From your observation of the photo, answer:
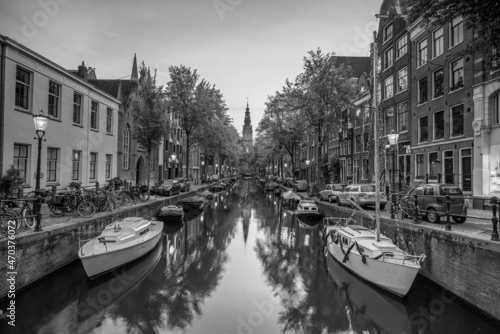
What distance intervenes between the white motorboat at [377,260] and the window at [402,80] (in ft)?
66.4

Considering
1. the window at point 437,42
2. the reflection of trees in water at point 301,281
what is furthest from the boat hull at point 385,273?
the window at point 437,42

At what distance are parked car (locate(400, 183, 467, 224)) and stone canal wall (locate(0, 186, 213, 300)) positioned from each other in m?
13.5

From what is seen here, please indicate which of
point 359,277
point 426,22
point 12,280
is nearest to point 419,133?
point 426,22

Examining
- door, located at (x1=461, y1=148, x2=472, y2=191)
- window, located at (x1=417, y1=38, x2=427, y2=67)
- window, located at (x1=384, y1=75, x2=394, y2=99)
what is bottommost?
door, located at (x1=461, y1=148, x2=472, y2=191)

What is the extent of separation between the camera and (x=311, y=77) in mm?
30016

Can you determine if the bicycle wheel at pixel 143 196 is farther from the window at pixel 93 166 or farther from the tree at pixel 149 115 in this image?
the window at pixel 93 166

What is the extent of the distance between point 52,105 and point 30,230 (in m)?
11.9

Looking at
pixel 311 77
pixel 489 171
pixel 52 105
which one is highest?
pixel 311 77

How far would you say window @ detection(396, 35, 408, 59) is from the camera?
89.2 ft

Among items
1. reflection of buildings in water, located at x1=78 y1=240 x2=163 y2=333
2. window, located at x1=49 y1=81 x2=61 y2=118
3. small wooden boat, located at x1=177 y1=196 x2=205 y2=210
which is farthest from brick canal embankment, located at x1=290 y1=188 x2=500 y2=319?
window, located at x1=49 y1=81 x2=61 y2=118

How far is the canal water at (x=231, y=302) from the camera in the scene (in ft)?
25.0

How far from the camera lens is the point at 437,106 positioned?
22234 millimetres

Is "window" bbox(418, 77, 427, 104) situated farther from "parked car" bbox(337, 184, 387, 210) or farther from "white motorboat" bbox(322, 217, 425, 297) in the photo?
"white motorboat" bbox(322, 217, 425, 297)

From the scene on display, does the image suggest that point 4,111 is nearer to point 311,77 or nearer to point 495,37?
point 495,37
